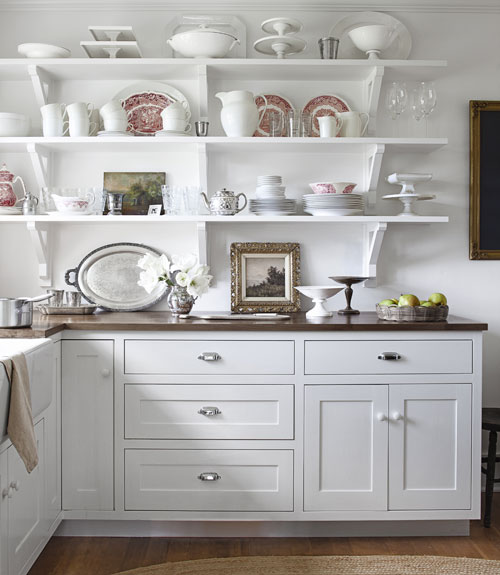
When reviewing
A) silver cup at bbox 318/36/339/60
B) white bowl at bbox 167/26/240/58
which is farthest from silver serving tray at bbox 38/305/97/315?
silver cup at bbox 318/36/339/60

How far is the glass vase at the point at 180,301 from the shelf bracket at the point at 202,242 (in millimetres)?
292

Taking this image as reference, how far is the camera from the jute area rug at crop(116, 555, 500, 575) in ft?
7.77

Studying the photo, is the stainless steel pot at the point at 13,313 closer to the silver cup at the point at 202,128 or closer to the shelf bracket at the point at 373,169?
the silver cup at the point at 202,128

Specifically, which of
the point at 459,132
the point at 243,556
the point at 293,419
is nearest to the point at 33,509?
the point at 243,556

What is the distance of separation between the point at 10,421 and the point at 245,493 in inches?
42.4

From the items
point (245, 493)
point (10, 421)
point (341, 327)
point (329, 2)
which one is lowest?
point (245, 493)

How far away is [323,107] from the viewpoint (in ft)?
10.3

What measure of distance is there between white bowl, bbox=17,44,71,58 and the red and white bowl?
130 cm

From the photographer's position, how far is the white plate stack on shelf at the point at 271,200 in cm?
295

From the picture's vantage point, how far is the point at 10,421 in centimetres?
191

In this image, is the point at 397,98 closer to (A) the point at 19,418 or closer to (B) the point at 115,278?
(B) the point at 115,278

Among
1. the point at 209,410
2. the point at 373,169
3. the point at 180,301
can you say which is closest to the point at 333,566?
the point at 209,410

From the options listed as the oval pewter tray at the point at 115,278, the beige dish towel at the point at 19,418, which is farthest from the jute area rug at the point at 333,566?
the oval pewter tray at the point at 115,278

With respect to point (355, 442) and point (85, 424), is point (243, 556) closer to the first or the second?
point (355, 442)
